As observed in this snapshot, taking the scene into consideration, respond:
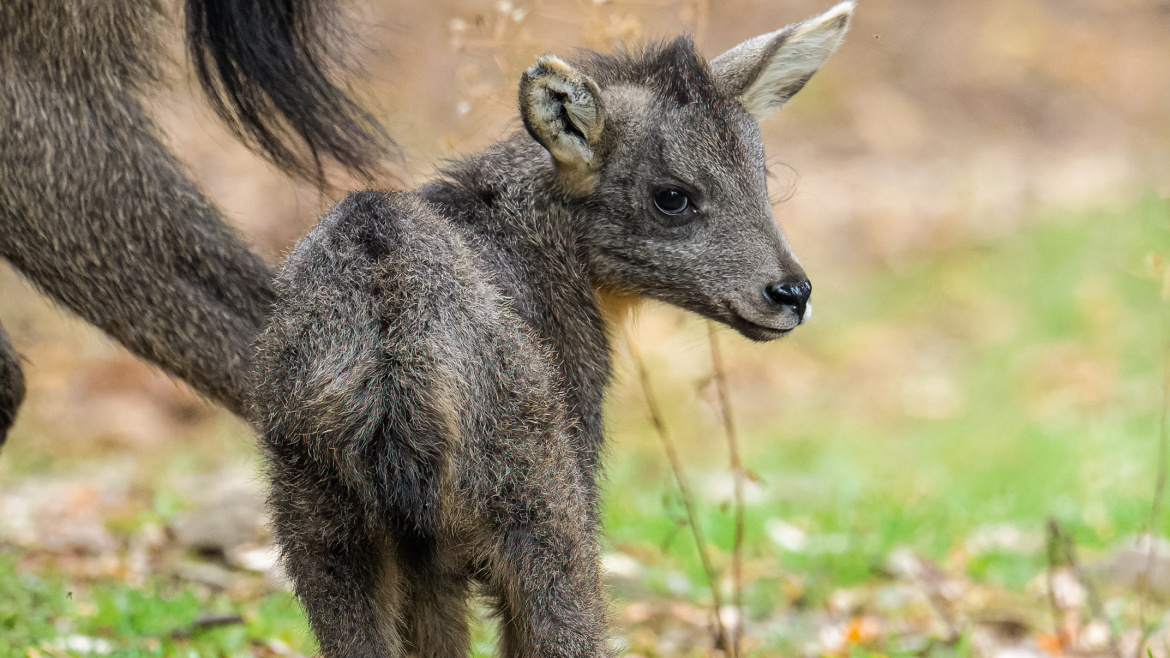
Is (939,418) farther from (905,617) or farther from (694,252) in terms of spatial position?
(694,252)

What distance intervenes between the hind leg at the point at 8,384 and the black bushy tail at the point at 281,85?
3.53ft

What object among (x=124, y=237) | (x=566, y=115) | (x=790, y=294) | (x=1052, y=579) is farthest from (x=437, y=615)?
(x=1052, y=579)

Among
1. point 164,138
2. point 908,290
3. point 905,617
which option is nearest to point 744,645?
point 905,617

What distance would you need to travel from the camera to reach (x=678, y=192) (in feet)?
12.0

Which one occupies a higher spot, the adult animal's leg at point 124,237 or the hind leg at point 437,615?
the adult animal's leg at point 124,237

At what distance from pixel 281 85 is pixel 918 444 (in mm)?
6314

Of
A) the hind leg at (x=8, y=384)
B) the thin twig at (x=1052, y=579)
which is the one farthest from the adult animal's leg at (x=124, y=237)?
the thin twig at (x=1052, y=579)

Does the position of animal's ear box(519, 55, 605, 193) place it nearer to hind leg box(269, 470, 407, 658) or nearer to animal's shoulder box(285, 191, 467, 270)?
animal's shoulder box(285, 191, 467, 270)

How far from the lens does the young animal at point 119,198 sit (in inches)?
152

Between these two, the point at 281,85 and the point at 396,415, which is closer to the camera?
the point at 396,415

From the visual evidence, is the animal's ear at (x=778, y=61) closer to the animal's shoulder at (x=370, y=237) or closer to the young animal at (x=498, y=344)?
the young animal at (x=498, y=344)

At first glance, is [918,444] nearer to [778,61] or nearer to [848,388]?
[848,388]

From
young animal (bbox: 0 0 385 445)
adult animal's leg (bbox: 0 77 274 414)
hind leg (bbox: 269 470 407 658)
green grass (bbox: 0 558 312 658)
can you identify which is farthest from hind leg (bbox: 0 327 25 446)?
hind leg (bbox: 269 470 407 658)

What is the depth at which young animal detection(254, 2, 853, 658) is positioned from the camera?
2.89 m
